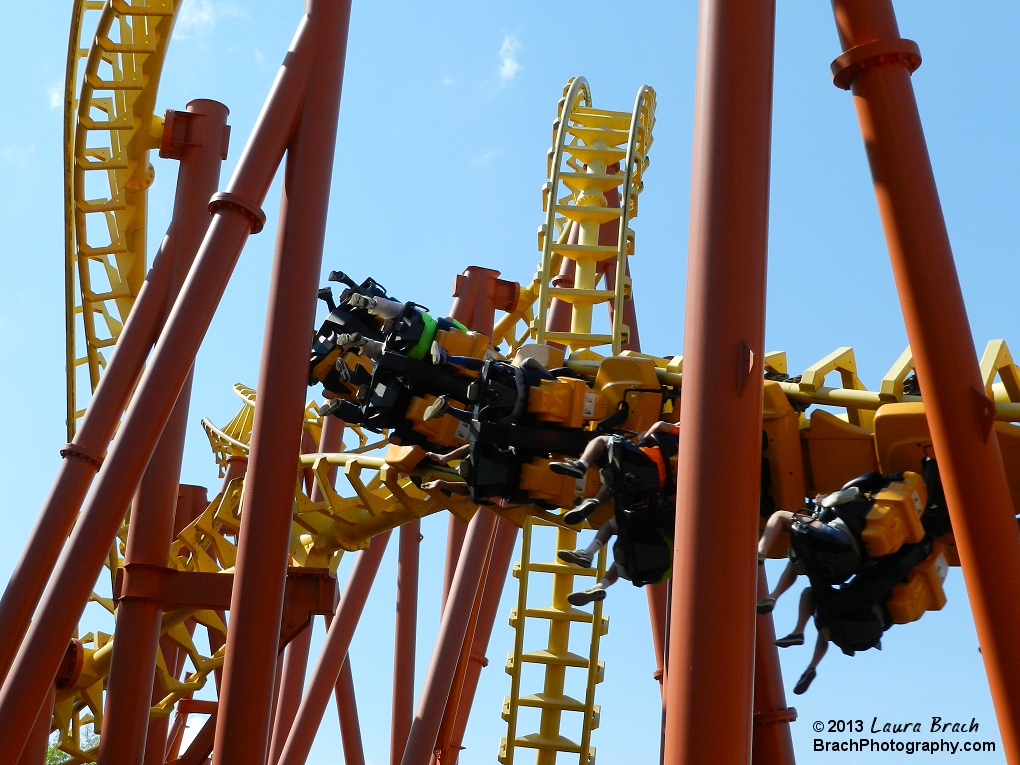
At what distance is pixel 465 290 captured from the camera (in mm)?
7250

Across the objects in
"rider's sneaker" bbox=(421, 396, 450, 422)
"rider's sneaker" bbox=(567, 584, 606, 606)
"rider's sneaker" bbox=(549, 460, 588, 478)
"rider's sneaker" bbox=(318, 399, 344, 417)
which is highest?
"rider's sneaker" bbox=(318, 399, 344, 417)

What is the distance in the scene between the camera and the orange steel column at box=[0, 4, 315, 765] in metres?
4.82

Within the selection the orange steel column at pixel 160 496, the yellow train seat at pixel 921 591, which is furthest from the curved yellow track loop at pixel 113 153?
the yellow train seat at pixel 921 591

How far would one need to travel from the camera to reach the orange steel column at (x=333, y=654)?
23.7 ft

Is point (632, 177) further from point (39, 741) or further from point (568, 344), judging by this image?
point (39, 741)

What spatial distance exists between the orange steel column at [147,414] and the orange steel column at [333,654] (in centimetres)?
251

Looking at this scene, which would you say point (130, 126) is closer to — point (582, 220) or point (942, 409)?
point (582, 220)

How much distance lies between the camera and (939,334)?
10.9ft

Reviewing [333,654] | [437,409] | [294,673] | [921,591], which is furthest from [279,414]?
[294,673]

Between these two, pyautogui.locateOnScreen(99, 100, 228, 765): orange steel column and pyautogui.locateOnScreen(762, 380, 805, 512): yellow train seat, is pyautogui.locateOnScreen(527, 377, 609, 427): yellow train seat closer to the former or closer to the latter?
pyautogui.locateOnScreen(762, 380, 805, 512): yellow train seat

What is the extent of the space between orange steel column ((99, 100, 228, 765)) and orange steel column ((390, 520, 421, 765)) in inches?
93.9

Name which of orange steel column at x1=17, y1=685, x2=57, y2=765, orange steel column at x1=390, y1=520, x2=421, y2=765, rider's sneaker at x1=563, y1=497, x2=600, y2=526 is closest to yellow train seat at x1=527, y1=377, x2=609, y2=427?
rider's sneaker at x1=563, y1=497, x2=600, y2=526

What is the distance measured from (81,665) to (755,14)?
584cm

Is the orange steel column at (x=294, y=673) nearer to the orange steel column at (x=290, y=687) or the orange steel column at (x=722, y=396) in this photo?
the orange steel column at (x=290, y=687)
